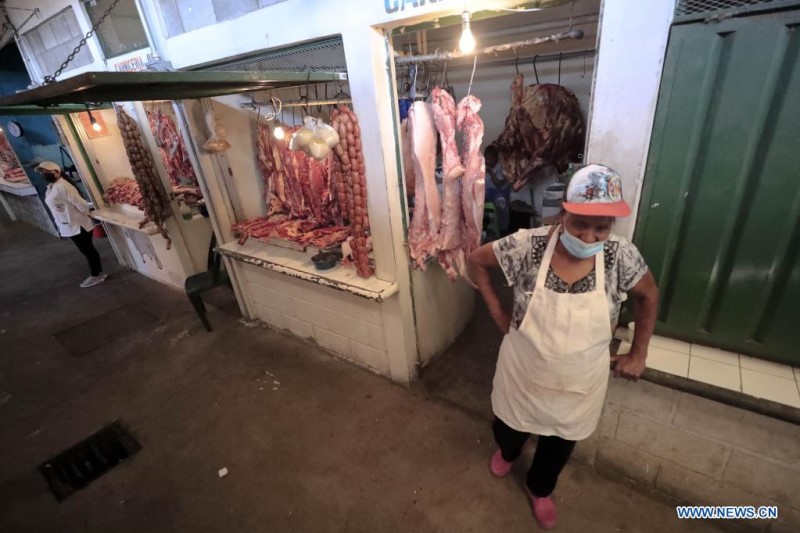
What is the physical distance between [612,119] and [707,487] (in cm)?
205

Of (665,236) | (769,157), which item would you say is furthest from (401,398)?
(769,157)

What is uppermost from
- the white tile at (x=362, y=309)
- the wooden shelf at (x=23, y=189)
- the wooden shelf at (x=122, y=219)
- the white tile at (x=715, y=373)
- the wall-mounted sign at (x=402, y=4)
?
the wall-mounted sign at (x=402, y=4)

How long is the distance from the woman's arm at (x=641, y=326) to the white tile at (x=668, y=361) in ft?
0.47

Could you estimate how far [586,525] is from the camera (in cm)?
212

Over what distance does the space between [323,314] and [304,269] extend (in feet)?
1.87

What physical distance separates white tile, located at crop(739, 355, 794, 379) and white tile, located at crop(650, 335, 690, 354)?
0.22m

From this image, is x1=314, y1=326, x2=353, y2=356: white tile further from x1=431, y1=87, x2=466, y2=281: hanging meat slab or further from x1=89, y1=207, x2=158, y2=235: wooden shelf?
x1=89, y1=207, x2=158, y2=235: wooden shelf

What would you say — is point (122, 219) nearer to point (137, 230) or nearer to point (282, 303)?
point (137, 230)

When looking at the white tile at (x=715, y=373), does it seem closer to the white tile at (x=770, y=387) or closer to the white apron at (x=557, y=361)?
the white tile at (x=770, y=387)

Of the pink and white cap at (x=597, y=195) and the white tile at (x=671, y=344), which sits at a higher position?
the pink and white cap at (x=597, y=195)

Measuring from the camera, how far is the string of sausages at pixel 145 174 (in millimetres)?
3953

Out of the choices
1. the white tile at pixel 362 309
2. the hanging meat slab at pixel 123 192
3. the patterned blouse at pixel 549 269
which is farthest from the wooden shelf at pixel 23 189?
the patterned blouse at pixel 549 269

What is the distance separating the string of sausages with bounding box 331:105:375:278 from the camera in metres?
2.39

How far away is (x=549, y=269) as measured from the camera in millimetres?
1619
